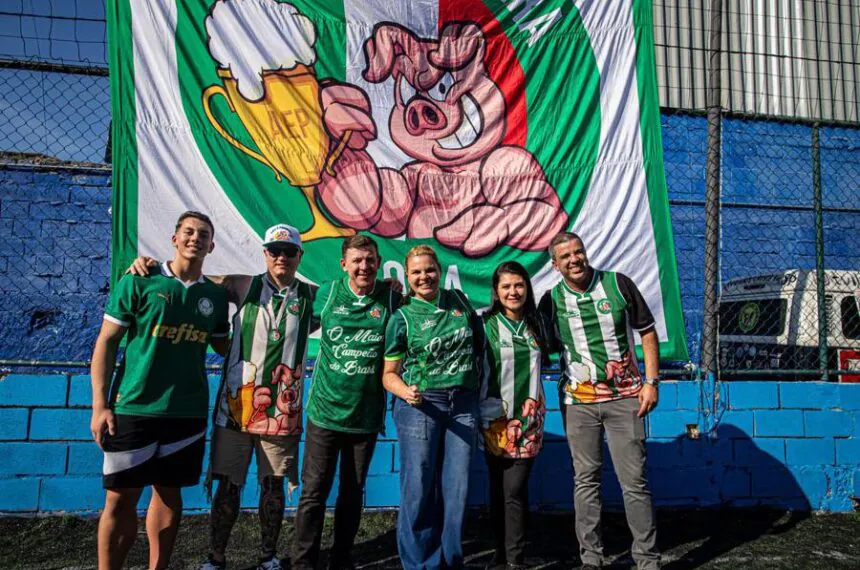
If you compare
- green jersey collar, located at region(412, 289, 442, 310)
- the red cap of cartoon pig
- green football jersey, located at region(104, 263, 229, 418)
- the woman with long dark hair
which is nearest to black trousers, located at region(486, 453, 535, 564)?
the woman with long dark hair

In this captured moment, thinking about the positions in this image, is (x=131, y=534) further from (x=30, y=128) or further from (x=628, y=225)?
(x=628, y=225)

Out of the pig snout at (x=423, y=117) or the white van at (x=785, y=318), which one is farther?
the white van at (x=785, y=318)

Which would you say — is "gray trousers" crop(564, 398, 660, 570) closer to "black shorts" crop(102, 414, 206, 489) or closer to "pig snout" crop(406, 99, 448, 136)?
"black shorts" crop(102, 414, 206, 489)

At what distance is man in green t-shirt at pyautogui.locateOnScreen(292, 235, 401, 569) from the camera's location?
3.04 metres

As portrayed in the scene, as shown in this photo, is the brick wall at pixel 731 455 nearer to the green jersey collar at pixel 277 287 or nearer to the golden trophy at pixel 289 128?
the green jersey collar at pixel 277 287

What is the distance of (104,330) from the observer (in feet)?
9.17

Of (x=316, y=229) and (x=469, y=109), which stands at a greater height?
(x=469, y=109)

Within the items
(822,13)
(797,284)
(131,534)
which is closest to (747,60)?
(822,13)

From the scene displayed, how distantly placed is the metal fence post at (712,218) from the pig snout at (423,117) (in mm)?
2011

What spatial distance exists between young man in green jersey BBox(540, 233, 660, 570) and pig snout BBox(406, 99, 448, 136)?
1.62 meters

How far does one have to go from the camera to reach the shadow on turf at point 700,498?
13.1ft

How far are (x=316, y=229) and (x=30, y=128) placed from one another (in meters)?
2.10

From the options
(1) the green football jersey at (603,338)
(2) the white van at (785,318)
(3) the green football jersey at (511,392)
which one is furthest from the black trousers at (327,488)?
(2) the white van at (785,318)

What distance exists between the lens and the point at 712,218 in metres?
4.64
